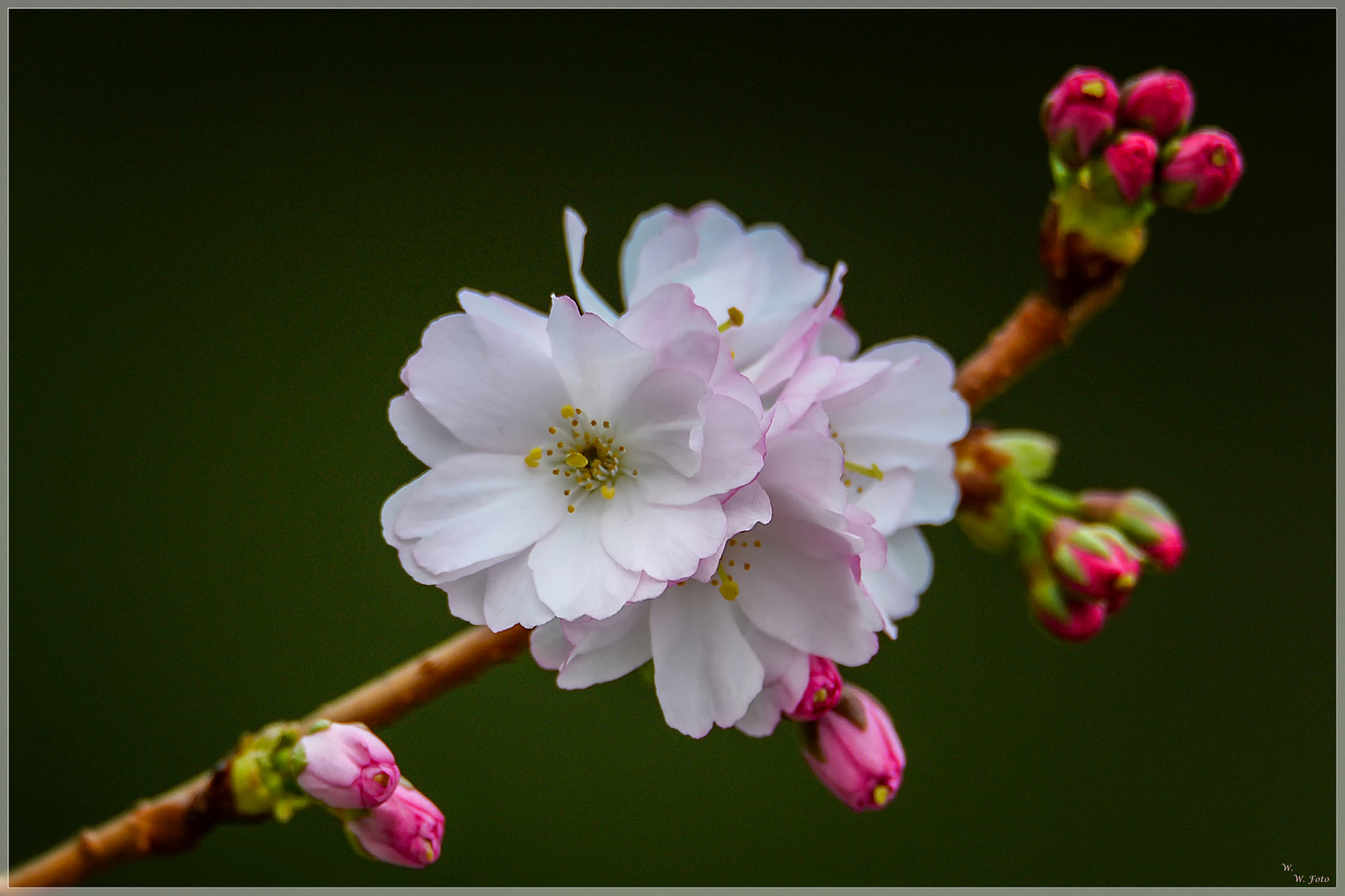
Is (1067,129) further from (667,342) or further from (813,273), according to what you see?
(667,342)

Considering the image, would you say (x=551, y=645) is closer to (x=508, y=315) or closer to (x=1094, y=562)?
(x=508, y=315)

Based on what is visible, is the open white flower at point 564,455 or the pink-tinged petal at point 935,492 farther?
the pink-tinged petal at point 935,492

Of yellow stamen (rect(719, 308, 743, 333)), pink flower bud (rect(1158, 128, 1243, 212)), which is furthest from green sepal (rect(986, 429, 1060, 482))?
yellow stamen (rect(719, 308, 743, 333))

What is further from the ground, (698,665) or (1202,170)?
(1202,170)

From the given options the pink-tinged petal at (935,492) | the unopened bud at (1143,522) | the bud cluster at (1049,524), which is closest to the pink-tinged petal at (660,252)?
the pink-tinged petal at (935,492)

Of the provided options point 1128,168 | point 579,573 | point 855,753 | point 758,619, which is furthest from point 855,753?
point 1128,168

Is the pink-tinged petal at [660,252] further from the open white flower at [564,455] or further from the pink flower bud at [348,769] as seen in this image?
the pink flower bud at [348,769]

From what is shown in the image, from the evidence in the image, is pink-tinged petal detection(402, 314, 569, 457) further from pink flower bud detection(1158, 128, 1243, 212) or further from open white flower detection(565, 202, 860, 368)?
pink flower bud detection(1158, 128, 1243, 212)
